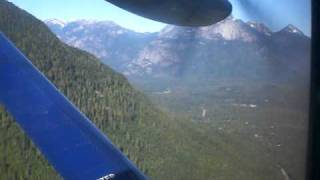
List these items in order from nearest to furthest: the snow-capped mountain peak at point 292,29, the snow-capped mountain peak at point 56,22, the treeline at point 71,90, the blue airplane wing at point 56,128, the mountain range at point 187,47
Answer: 1. the blue airplane wing at point 56,128
2. the treeline at point 71,90
3. the snow-capped mountain peak at point 56,22
4. the mountain range at point 187,47
5. the snow-capped mountain peak at point 292,29

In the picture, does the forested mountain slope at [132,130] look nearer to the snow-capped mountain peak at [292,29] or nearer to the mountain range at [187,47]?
the mountain range at [187,47]

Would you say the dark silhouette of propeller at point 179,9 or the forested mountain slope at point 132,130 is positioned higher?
the dark silhouette of propeller at point 179,9

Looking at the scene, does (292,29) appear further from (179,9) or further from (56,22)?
(56,22)

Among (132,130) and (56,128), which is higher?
(56,128)

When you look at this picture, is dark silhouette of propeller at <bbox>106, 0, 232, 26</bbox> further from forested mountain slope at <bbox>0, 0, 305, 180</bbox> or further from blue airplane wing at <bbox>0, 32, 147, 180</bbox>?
blue airplane wing at <bbox>0, 32, 147, 180</bbox>

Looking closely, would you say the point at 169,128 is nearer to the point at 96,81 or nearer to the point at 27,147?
the point at 96,81

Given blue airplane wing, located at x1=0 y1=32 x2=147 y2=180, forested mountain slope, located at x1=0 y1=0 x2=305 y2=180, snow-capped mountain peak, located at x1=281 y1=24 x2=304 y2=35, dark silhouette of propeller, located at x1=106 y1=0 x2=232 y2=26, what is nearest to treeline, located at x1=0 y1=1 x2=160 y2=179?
forested mountain slope, located at x1=0 y1=0 x2=305 y2=180

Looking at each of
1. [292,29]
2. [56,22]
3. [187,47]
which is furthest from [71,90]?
[292,29]

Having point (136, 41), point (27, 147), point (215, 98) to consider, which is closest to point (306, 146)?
point (215, 98)

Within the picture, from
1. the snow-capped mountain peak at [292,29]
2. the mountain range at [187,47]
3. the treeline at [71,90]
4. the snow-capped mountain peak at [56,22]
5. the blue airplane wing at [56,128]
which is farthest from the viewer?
the snow-capped mountain peak at [292,29]

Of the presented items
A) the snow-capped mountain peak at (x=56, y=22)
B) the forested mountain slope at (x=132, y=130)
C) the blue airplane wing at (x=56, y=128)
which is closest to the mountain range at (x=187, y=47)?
the snow-capped mountain peak at (x=56, y=22)
